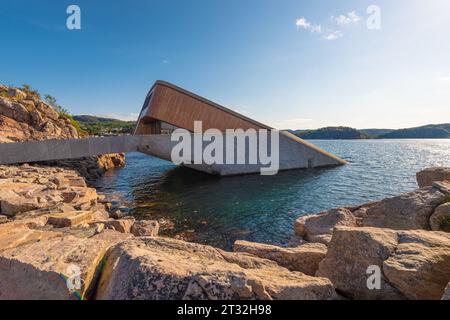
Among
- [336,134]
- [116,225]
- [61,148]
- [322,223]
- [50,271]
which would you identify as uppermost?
[336,134]

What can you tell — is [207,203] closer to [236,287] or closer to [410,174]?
[236,287]

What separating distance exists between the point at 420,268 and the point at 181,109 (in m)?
22.9

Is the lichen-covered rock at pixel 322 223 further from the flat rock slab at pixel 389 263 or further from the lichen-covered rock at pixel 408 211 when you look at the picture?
the flat rock slab at pixel 389 263

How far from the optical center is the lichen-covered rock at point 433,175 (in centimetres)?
907

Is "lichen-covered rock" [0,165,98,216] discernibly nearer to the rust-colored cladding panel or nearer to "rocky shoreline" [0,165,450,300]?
"rocky shoreline" [0,165,450,300]

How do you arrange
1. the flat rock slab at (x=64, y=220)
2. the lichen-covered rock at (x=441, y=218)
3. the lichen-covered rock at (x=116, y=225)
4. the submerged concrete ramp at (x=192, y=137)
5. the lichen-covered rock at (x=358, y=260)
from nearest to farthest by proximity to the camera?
the lichen-covered rock at (x=358, y=260) < the lichen-covered rock at (x=441, y=218) < the flat rock slab at (x=64, y=220) < the lichen-covered rock at (x=116, y=225) < the submerged concrete ramp at (x=192, y=137)

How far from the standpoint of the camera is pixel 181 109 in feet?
77.2

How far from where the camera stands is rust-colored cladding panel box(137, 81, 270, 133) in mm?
23203

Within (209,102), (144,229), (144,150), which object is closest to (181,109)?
(209,102)

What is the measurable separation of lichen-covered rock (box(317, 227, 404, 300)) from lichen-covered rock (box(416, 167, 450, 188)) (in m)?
7.70

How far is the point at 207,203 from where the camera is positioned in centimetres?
1391

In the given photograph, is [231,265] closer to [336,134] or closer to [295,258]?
[295,258]

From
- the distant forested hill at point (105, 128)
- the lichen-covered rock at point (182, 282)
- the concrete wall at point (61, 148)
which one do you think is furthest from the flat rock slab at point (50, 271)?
the distant forested hill at point (105, 128)
